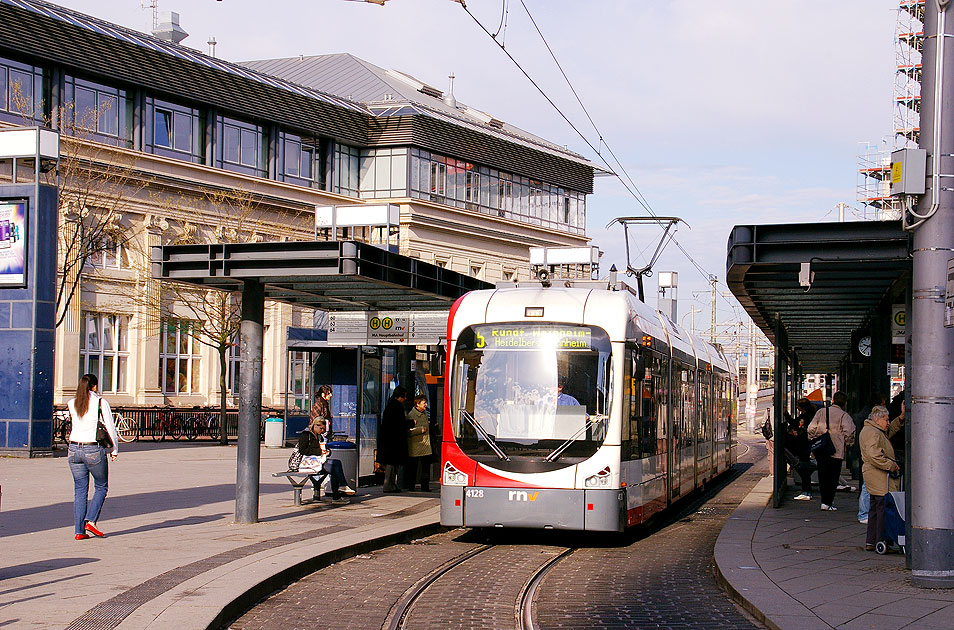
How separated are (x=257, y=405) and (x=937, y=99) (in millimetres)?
8733

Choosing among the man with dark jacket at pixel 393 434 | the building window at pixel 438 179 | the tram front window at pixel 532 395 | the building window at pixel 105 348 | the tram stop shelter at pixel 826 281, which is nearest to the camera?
the tram stop shelter at pixel 826 281

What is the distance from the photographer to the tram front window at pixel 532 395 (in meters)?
14.7

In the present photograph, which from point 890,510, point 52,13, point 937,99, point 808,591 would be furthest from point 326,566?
point 52,13

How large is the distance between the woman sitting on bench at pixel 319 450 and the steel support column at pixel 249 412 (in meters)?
2.39

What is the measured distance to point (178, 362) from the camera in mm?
51031

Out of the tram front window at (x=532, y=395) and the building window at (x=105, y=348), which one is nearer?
the tram front window at (x=532, y=395)

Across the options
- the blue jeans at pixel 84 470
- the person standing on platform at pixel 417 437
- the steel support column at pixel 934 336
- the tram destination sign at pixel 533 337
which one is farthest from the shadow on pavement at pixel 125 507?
the steel support column at pixel 934 336

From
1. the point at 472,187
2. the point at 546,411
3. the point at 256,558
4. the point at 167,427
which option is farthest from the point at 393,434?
the point at 472,187

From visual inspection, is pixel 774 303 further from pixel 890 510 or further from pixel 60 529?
pixel 60 529

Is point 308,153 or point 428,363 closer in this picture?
point 428,363

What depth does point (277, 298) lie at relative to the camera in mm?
18109

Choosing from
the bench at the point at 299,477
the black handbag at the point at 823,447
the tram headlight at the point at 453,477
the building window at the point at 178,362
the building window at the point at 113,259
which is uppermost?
the building window at the point at 113,259

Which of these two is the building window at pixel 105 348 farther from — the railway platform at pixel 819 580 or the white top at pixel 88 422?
the railway platform at pixel 819 580

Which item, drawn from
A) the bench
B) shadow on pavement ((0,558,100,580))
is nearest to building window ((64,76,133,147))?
the bench
